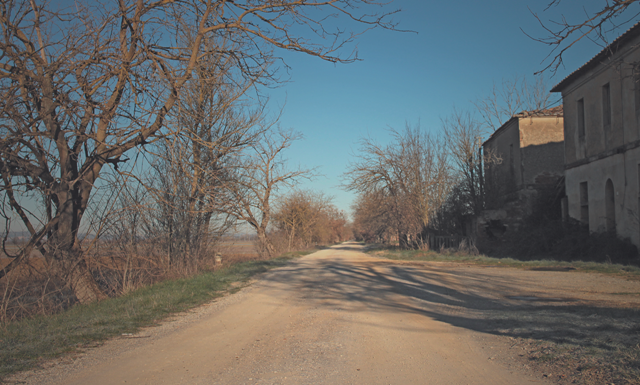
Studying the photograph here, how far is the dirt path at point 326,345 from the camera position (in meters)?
4.23

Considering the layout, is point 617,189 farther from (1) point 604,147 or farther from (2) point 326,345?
(2) point 326,345

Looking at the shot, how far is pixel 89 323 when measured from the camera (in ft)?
21.5

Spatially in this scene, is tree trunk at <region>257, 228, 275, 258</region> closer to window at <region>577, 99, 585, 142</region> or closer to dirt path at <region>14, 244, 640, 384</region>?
dirt path at <region>14, 244, 640, 384</region>

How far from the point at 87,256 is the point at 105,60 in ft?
14.1

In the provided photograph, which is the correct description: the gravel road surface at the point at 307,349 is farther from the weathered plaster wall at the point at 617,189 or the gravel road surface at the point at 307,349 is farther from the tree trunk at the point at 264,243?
the tree trunk at the point at 264,243

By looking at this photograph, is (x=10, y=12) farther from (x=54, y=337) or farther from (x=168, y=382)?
(x=168, y=382)

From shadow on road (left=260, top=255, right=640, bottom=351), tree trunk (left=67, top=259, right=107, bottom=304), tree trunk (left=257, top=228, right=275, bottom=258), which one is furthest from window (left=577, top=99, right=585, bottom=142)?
tree trunk (left=67, top=259, right=107, bottom=304)

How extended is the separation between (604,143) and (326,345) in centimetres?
2009

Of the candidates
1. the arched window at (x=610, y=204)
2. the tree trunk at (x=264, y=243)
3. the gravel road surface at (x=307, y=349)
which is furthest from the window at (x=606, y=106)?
the tree trunk at (x=264, y=243)

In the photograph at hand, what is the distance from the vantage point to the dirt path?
13.9 feet

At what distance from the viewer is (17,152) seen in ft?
23.3

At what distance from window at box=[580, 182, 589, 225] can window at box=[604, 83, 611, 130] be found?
11.8 ft

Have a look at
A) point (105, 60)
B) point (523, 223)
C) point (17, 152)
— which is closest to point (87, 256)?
point (17, 152)

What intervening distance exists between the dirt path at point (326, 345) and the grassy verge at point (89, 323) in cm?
38
